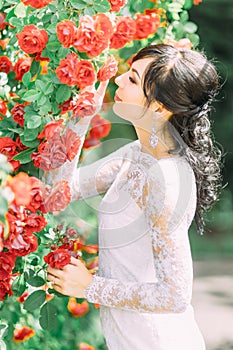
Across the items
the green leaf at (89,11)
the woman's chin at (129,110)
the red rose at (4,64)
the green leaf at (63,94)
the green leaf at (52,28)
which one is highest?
the green leaf at (89,11)

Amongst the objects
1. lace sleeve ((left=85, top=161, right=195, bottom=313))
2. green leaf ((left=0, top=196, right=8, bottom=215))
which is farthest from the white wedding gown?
green leaf ((left=0, top=196, right=8, bottom=215))

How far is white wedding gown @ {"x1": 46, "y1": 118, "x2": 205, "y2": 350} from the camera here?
5.90 ft

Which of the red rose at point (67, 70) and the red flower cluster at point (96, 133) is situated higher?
the red rose at point (67, 70)

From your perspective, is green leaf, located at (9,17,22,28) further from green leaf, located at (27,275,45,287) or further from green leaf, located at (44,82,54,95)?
green leaf, located at (27,275,45,287)

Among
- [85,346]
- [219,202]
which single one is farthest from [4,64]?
[219,202]

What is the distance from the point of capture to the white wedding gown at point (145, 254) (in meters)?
1.80

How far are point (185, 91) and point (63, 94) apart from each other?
281mm

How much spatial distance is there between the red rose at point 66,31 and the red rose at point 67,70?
4cm

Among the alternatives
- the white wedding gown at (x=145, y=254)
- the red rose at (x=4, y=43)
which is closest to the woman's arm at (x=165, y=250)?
the white wedding gown at (x=145, y=254)

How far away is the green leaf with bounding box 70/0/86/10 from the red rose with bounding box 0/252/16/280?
58cm

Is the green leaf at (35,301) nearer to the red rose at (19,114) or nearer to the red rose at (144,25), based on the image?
the red rose at (19,114)

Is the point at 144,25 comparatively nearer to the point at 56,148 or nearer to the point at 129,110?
the point at 129,110

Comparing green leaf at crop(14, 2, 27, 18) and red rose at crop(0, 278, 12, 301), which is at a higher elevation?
green leaf at crop(14, 2, 27, 18)

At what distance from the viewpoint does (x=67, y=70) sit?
185 centimetres
